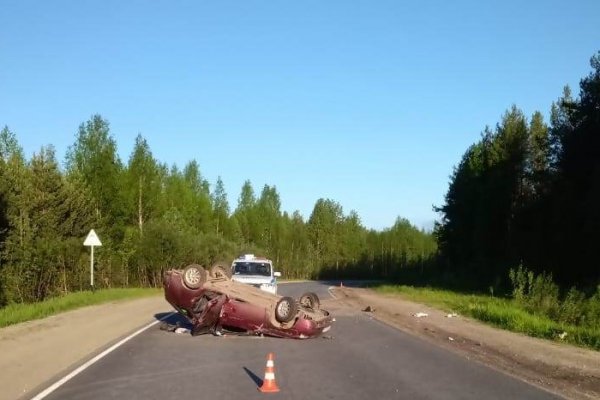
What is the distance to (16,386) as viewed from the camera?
10.6 metres

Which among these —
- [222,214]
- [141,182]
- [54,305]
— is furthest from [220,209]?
[54,305]

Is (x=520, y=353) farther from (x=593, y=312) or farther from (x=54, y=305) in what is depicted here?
(x=54, y=305)

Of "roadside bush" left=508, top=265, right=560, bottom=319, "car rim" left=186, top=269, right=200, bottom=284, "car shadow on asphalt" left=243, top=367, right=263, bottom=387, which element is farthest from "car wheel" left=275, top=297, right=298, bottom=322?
"roadside bush" left=508, top=265, right=560, bottom=319

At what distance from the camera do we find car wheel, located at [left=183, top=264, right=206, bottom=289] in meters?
18.1

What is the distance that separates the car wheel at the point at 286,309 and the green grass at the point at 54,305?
8.98 metres

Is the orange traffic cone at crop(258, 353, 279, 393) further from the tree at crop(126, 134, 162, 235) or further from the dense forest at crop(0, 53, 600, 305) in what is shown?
the tree at crop(126, 134, 162, 235)

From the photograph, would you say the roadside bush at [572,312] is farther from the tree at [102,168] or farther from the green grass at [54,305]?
the tree at [102,168]

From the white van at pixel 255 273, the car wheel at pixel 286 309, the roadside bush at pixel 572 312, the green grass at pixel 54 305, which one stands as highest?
the white van at pixel 255 273

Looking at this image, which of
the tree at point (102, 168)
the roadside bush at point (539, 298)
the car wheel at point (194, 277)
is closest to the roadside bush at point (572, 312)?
the roadside bush at point (539, 298)

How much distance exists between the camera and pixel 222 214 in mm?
92250

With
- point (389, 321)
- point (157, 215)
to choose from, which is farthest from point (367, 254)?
point (389, 321)

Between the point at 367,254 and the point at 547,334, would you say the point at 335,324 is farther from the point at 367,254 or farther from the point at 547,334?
the point at 367,254

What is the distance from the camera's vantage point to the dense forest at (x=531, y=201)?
129ft

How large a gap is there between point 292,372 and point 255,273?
14.0 metres
